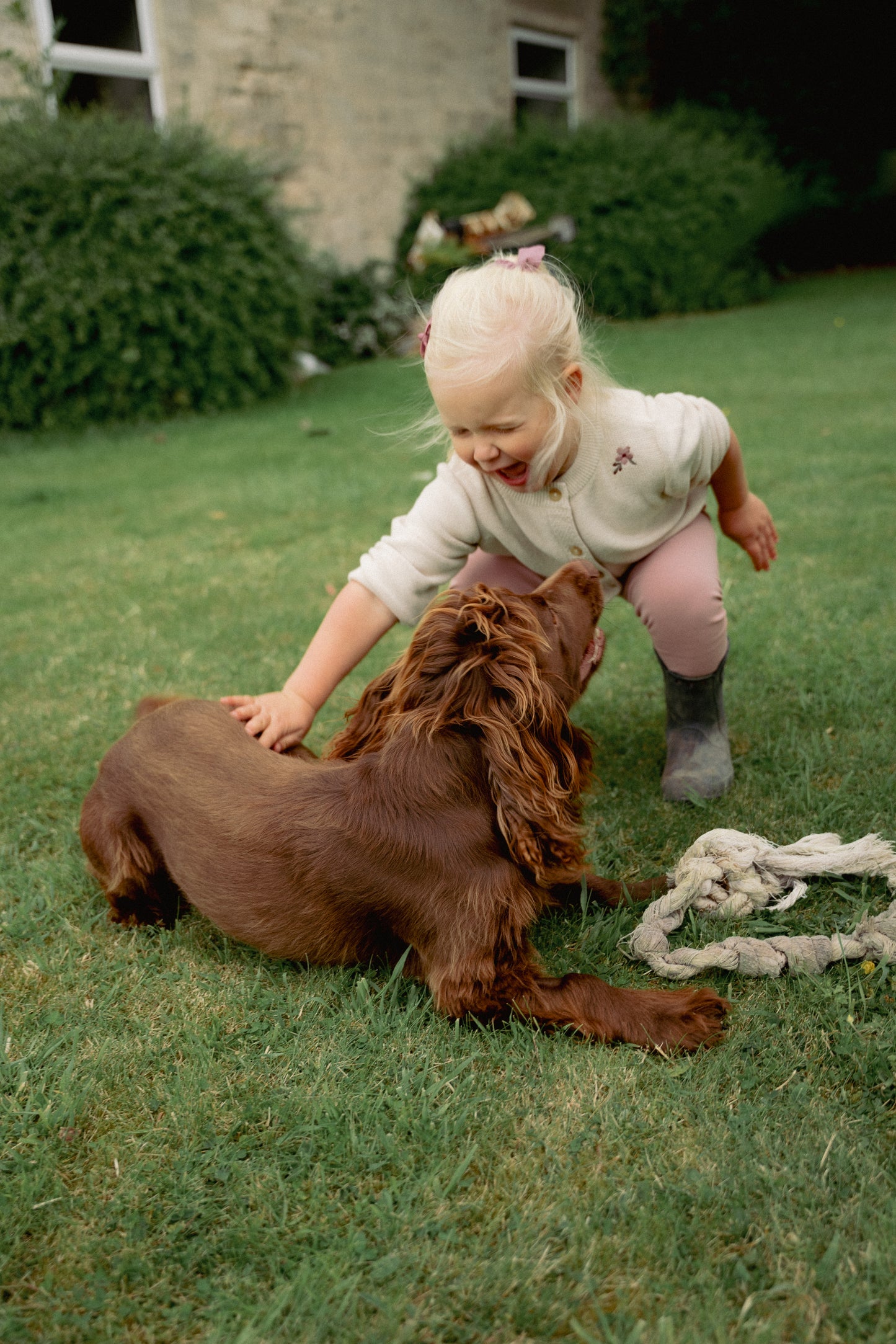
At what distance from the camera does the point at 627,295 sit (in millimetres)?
15461

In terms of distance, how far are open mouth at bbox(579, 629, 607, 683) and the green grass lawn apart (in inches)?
17.8

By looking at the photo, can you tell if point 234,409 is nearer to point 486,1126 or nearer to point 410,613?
point 410,613

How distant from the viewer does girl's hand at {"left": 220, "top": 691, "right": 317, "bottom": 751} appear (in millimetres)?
2785

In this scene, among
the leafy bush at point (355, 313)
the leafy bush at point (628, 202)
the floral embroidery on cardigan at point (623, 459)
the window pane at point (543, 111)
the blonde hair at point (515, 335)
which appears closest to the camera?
the blonde hair at point (515, 335)

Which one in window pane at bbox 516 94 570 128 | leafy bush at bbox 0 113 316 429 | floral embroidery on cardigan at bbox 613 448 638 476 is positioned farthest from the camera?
window pane at bbox 516 94 570 128

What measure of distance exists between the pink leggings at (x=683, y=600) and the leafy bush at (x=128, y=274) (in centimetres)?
693

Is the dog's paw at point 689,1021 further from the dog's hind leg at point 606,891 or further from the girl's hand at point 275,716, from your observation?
the girl's hand at point 275,716

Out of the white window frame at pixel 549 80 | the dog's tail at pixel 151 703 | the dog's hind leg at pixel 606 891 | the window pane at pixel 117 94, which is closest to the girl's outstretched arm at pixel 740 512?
the dog's hind leg at pixel 606 891

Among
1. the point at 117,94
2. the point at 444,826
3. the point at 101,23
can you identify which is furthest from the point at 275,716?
the point at 117,94

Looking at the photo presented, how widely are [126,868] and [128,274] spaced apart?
749 centimetres

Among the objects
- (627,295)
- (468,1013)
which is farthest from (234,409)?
(468,1013)

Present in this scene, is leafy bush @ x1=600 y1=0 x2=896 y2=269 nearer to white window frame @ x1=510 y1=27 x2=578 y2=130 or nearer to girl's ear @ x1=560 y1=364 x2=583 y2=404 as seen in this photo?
white window frame @ x1=510 y1=27 x2=578 y2=130

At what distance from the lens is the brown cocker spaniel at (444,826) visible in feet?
7.10

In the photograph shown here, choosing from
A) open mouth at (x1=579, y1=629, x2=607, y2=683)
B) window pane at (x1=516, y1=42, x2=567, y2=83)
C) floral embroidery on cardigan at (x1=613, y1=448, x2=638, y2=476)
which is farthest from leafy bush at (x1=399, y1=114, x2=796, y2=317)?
open mouth at (x1=579, y1=629, x2=607, y2=683)
